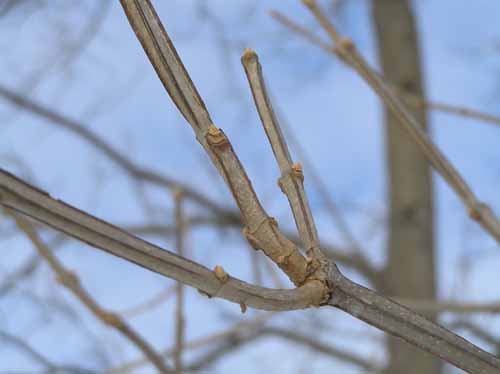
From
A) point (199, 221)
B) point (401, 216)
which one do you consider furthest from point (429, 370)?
point (199, 221)

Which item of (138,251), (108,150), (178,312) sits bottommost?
(138,251)

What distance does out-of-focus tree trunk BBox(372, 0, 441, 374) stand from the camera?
4.32 feet

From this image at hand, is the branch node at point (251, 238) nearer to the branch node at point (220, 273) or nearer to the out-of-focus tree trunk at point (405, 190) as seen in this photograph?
the branch node at point (220, 273)

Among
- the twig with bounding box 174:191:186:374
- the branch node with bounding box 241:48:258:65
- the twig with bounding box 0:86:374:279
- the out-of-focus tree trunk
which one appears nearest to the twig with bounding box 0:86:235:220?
the twig with bounding box 0:86:374:279

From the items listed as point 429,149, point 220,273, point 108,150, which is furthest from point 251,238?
point 108,150

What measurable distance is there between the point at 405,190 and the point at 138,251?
4.02 ft

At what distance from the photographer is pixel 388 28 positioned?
147 cm

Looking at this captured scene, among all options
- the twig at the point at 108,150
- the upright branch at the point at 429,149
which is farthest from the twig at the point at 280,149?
the twig at the point at 108,150

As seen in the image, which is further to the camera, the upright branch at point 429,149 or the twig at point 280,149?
the upright branch at point 429,149

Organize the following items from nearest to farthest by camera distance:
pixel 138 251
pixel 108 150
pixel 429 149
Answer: pixel 138 251
pixel 429 149
pixel 108 150

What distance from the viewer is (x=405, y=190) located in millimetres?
1364

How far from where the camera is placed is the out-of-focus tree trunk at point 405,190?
132 centimetres

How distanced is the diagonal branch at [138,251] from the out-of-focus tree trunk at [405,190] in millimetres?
1072

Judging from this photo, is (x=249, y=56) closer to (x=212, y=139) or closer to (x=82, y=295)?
(x=212, y=139)
